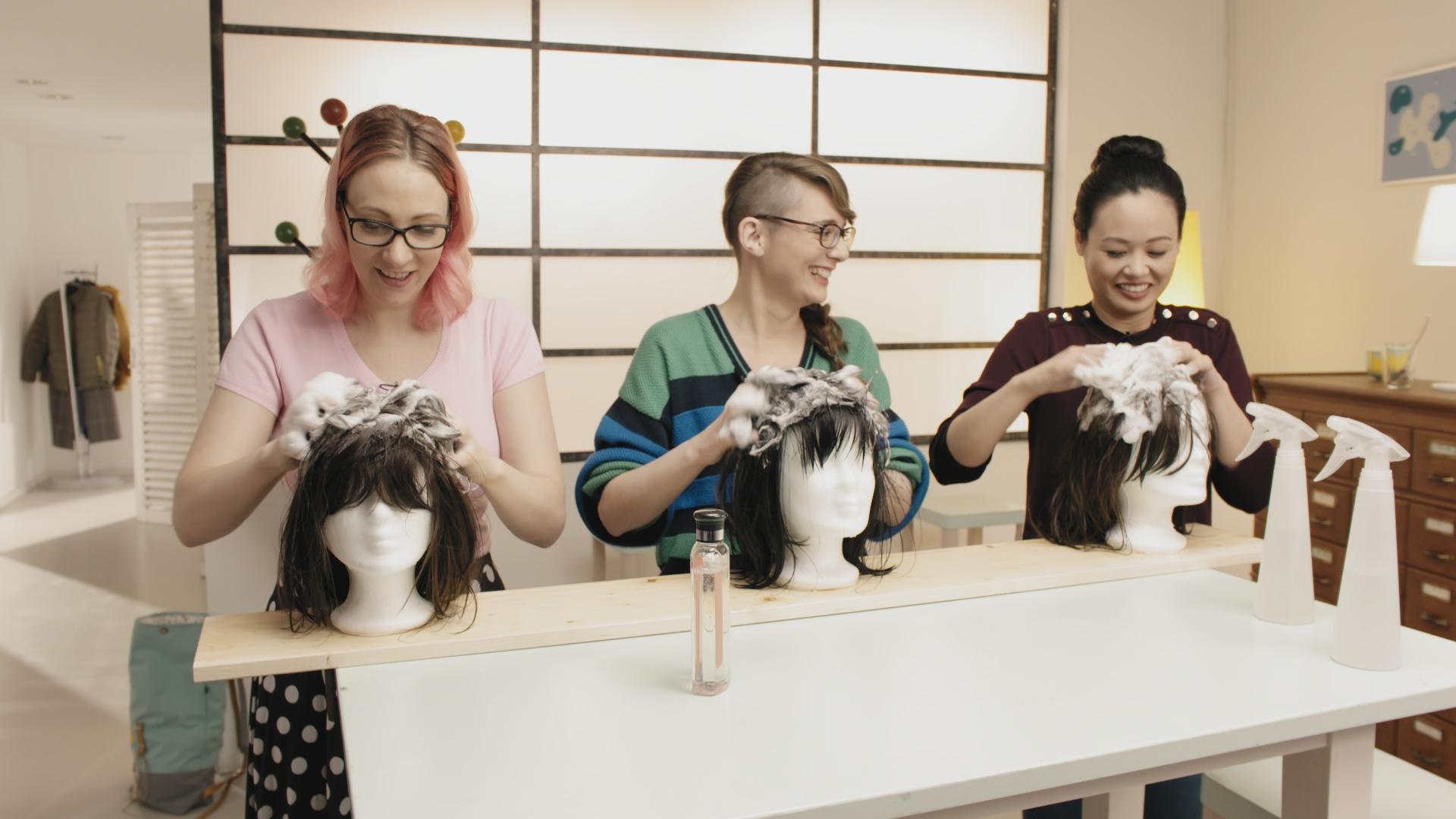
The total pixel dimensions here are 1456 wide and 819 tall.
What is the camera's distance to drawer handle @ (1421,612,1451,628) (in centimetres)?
292

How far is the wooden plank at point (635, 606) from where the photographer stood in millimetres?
1337

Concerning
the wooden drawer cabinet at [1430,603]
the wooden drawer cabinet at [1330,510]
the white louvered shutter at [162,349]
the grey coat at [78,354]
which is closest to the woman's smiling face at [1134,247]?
the wooden drawer cabinet at [1430,603]

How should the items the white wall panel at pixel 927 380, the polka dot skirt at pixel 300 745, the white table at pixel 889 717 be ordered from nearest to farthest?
the white table at pixel 889 717 → the polka dot skirt at pixel 300 745 → the white wall panel at pixel 927 380

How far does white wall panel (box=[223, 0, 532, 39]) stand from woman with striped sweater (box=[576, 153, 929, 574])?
1782 mm

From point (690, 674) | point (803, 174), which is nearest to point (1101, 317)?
point (803, 174)

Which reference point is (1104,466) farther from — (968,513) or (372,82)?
(372,82)

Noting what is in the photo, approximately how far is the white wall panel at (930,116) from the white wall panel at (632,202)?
0.48m

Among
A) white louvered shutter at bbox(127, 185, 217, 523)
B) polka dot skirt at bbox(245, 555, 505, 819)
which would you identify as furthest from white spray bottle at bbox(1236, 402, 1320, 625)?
white louvered shutter at bbox(127, 185, 217, 523)

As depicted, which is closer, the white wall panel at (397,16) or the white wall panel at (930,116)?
the white wall panel at (397,16)

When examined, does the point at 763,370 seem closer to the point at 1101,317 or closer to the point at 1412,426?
the point at 1101,317

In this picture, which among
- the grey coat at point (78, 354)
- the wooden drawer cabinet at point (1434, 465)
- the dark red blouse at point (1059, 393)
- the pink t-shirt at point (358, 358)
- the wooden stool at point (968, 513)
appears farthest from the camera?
the grey coat at point (78, 354)

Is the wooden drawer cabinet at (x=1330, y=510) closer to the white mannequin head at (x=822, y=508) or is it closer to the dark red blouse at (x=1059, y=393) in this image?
the dark red blouse at (x=1059, y=393)

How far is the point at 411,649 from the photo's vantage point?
4.42 ft

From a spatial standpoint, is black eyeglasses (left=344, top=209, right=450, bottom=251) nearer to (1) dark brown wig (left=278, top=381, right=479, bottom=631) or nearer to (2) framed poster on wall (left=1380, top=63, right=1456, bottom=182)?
(1) dark brown wig (left=278, top=381, right=479, bottom=631)
